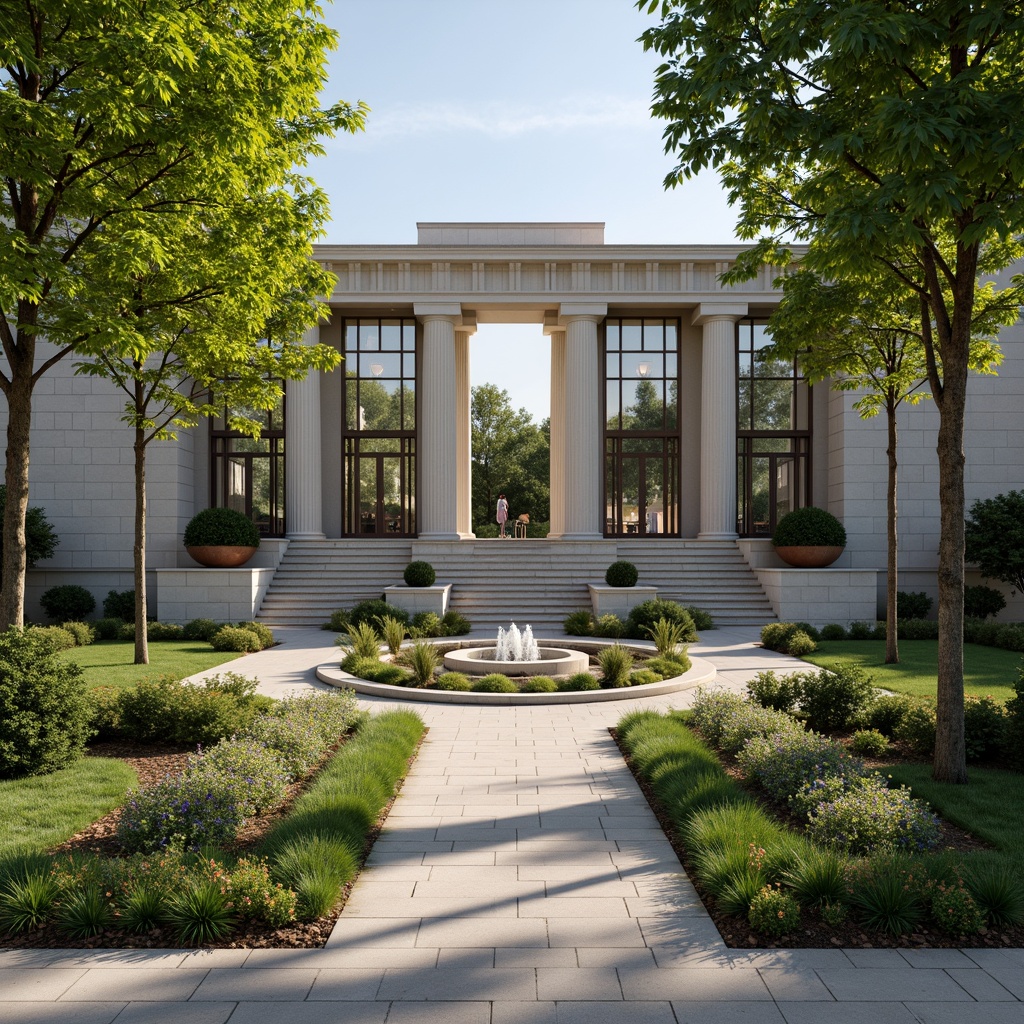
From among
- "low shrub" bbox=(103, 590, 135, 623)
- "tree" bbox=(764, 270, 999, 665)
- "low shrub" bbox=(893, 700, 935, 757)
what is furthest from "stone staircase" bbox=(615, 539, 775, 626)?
"low shrub" bbox=(103, 590, 135, 623)

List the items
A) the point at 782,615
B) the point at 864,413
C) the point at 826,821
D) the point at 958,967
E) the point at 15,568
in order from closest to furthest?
the point at 958,967 < the point at 826,821 < the point at 15,568 < the point at 864,413 < the point at 782,615

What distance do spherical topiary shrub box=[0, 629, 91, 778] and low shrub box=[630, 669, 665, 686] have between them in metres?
7.85

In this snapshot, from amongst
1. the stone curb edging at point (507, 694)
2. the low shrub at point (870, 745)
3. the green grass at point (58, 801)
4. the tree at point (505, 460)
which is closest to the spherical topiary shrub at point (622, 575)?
the stone curb edging at point (507, 694)

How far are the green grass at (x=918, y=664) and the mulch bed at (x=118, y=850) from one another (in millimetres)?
8723

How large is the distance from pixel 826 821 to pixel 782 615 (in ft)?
54.1

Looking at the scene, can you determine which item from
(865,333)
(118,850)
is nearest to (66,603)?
(118,850)

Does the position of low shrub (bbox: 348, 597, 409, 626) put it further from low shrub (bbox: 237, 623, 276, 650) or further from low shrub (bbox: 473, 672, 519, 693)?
low shrub (bbox: 473, 672, 519, 693)

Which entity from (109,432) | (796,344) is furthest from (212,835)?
(109,432)

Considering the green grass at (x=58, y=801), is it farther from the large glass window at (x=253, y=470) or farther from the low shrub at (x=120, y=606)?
the large glass window at (x=253, y=470)

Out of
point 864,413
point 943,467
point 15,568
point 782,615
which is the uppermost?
point 864,413

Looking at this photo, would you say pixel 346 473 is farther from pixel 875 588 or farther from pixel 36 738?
pixel 36 738

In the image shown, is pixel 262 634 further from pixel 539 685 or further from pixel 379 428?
pixel 379 428

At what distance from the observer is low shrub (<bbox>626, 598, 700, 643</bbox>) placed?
18.1 metres

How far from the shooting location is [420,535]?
26.0 meters
